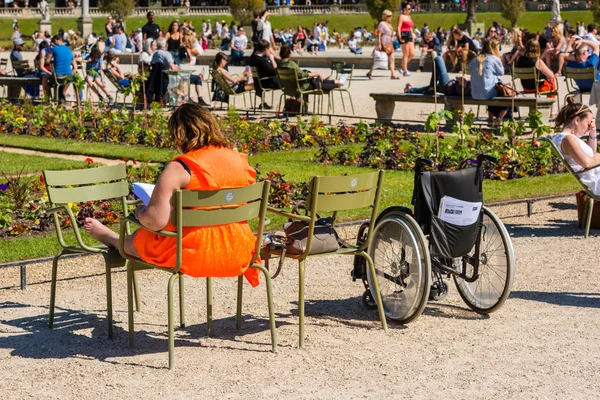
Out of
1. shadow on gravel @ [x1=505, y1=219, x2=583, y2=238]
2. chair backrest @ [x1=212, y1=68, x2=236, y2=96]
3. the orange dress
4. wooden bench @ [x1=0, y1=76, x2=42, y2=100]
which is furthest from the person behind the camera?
wooden bench @ [x1=0, y1=76, x2=42, y2=100]

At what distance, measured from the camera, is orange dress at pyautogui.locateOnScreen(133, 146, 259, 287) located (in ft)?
16.9

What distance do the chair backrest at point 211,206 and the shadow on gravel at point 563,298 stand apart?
74.9 inches

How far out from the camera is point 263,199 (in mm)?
5242

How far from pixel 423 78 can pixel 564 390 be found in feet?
64.5

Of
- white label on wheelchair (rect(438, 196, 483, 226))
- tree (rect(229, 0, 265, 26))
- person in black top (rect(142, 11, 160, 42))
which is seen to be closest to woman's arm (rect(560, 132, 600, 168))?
white label on wheelchair (rect(438, 196, 483, 226))

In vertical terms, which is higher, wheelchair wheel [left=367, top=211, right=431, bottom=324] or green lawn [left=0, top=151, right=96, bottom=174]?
wheelchair wheel [left=367, top=211, right=431, bottom=324]

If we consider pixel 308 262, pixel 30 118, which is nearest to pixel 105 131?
pixel 30 118

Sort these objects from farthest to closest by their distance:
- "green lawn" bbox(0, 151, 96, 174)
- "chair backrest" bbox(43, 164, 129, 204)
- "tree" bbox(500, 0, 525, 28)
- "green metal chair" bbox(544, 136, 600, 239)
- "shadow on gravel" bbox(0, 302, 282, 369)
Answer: "tree" bbox(500, 0, 525, 28) < "green lawn" bbox(0, 151, 96, 174) < "green metal chair" bbox(544, 136, 600, 239) < "chair backrest" bbox(43, 164, 129, 204) < "shadow on gravel" bbox(0, 302, 282, 369)

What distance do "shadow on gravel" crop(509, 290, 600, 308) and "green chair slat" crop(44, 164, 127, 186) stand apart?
2.29 meters

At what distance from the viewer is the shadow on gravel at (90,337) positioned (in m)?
5.27

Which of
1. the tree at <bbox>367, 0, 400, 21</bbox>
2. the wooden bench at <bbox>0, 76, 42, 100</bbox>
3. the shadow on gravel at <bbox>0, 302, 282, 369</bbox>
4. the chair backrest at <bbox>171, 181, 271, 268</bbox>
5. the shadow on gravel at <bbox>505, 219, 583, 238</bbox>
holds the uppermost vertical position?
the chair backrest at <bbox>171, 181, 271, 268</bbox>

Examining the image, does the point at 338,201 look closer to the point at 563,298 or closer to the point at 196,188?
the point at 196,188

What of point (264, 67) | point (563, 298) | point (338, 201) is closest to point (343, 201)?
point (338, 201)

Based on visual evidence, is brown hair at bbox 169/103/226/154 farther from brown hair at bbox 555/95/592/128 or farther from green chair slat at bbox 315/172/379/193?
brown hair at bbox 555/95/592/128
